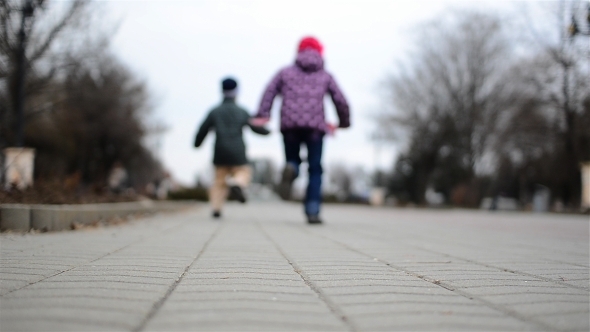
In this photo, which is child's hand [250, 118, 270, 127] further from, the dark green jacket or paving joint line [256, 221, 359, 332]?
paving joint line [256, 221, 359, 332]

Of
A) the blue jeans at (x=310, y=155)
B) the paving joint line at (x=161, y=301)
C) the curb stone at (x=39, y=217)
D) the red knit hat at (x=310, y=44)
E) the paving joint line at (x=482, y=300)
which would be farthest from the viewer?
the red knit hat at (x=310, y=44)

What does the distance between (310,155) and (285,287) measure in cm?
549

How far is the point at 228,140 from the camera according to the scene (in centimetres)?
999

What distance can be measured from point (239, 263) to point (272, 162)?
367 feet

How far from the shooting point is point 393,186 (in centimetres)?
6188

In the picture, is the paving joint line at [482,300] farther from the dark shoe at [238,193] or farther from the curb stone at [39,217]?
the dark shoe at [238,193]

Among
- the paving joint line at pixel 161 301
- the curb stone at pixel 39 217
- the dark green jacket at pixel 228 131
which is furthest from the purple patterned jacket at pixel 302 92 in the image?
the paving joint line at pixel 161 301

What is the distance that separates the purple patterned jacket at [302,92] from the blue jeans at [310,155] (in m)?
0.17

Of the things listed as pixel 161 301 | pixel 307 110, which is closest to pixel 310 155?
pixel 307 110

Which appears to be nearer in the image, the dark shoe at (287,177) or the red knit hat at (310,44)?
the dark shoe at (287,177)

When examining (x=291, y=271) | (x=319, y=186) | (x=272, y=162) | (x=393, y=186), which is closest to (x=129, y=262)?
(x=291, y=271)

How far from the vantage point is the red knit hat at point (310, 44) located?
337 inches

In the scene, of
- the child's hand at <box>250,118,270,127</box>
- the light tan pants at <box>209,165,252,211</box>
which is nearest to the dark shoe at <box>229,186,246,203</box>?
the light tan pants at <box>209,165,252,211</box>

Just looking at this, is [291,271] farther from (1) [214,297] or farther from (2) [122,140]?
(2) [122,140]
